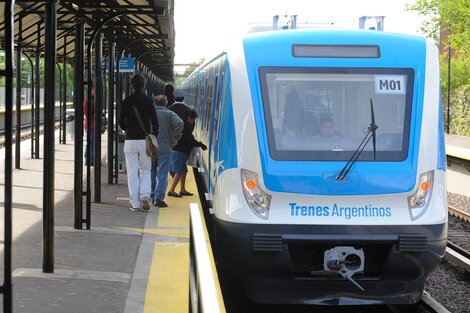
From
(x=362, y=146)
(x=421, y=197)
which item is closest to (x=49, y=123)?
(x=362, y=146)

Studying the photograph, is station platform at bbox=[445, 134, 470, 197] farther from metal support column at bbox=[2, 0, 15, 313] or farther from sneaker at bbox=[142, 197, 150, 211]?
metal support column at bbox=[2, 0, 15, 313]

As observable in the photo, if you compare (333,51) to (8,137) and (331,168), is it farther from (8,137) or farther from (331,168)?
(8,137)

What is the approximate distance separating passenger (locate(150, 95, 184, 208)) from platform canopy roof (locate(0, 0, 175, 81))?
1436mm

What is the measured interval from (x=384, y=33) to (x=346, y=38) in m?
0.42

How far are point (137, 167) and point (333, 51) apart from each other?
15.1ft

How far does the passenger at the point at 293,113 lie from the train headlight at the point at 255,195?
1.88 ft

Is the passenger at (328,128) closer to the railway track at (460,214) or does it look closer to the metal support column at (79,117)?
the metal support column at (79,117)

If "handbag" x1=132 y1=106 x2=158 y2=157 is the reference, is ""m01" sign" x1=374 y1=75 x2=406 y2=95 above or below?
above

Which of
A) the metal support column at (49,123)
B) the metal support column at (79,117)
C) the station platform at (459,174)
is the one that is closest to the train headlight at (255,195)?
the metal support column at (49,123)

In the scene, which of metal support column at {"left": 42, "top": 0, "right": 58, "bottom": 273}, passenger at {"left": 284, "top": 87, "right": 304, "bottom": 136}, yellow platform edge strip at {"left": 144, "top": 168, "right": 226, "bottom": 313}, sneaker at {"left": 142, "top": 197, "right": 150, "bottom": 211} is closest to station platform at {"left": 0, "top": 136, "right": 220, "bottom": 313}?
yellow platform edge strip at {"left": 144, "top": 168, "right": 226, "bottom": 313}

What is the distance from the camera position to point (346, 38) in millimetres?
7809

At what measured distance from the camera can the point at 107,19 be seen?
10742 millimetres

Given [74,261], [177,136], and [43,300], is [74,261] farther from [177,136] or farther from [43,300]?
[177,136]

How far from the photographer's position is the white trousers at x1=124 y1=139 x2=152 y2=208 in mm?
11523
